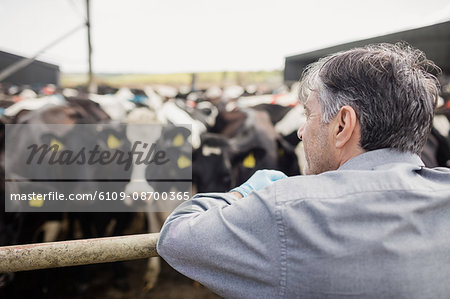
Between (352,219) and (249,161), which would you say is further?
(249,161)

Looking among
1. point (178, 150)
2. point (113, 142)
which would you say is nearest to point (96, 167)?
point (113, 142)

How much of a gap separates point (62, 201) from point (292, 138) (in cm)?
179

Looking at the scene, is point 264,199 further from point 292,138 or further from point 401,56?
point 292,138

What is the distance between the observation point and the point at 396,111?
86 cm

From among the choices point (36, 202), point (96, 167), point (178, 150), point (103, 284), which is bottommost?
point (103, 284)

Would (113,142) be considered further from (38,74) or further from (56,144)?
(38,74)

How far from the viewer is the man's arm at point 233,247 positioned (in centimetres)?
75

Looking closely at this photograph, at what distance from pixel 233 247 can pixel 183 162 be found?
75.8 inches

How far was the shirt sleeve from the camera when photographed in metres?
0.75

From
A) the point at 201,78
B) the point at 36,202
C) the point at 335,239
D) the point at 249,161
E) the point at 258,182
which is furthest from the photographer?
the point at 201,78

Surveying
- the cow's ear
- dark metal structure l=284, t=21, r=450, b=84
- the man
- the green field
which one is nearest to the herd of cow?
the cow's ear

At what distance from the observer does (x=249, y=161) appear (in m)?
2.82

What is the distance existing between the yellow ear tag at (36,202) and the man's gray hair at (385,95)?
6.93 feet

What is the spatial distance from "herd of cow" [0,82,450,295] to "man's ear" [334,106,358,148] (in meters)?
1.80
